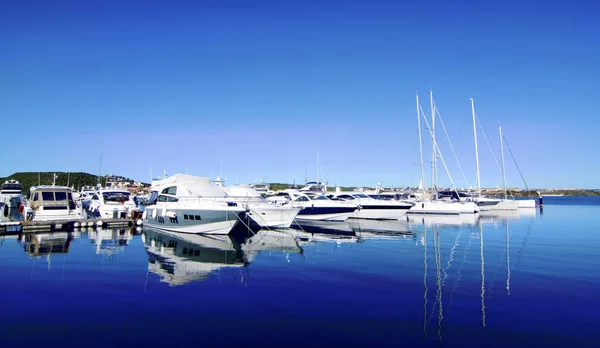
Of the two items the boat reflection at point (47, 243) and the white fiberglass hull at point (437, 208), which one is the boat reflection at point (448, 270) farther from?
the white fiberglass hull at point (437, 208)

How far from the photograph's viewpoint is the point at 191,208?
2956cm

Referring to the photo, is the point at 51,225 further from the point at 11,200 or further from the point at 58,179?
the point at 58,179

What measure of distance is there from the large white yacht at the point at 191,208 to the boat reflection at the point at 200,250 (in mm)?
674

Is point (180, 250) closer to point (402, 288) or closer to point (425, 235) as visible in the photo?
point (402, 288)

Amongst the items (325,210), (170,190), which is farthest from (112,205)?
(325,210)

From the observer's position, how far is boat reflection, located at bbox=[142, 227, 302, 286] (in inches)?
690

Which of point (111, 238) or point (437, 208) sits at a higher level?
point (437, 208)

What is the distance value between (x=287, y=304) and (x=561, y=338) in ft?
22.6

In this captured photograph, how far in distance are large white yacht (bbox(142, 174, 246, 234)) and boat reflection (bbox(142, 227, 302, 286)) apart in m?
0.67

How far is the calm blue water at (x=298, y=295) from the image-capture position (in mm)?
9805

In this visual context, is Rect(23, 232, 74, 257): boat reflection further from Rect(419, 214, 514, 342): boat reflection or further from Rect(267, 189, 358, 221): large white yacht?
Rect(267, 189, 358, 221): large white yacht

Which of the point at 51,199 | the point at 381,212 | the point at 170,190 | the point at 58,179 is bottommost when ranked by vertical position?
the point at 381,212

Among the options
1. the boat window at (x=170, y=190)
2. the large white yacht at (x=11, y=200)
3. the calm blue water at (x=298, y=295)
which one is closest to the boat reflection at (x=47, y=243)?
the calm blue water at (x=298, y=295)

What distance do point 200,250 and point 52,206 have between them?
60.3 ft
